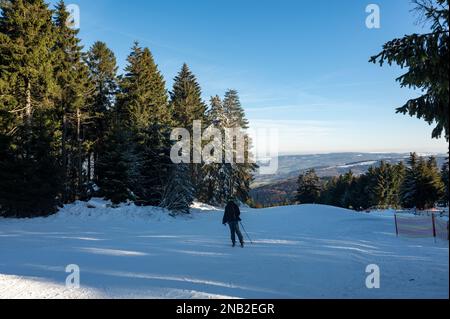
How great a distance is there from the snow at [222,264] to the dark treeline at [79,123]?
220 inches

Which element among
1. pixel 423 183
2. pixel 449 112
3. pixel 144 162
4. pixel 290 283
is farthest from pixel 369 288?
pixel 423 183

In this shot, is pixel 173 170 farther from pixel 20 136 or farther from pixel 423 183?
pixel 423 183

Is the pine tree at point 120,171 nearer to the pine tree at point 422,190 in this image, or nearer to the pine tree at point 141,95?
the pine tree at point 141,95

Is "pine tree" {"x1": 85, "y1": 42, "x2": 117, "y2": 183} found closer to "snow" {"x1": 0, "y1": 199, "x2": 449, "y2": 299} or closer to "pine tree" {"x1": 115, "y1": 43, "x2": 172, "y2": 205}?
"pine tree" {"x1": 115, "y1": 43, "x2": 172, "y2": 205}

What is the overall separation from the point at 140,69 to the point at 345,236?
2633cm

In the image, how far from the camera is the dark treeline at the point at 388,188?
5147 cm

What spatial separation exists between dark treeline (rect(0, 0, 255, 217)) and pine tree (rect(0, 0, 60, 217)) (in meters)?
0.06

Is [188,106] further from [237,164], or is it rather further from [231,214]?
[231,214]

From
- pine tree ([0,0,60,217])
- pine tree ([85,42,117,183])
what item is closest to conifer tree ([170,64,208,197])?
pine tree ([85,42,117,183])

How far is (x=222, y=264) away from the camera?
31.9 ft

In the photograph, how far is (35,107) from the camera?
2373cm

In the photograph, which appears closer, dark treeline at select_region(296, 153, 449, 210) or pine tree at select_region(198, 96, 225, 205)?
pine tree at select_region(198, 96, 225, 205)

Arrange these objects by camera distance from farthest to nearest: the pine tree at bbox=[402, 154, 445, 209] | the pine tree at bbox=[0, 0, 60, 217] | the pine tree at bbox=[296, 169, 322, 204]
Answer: the pine tree at bbox=[296, 169, 322, 204] → the pine tree at bbox=[402, 154, 445, 209] → the pine tree at bbox=[0, 0, 60, 217]

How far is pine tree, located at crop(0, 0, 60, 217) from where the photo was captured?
68.5 feet
